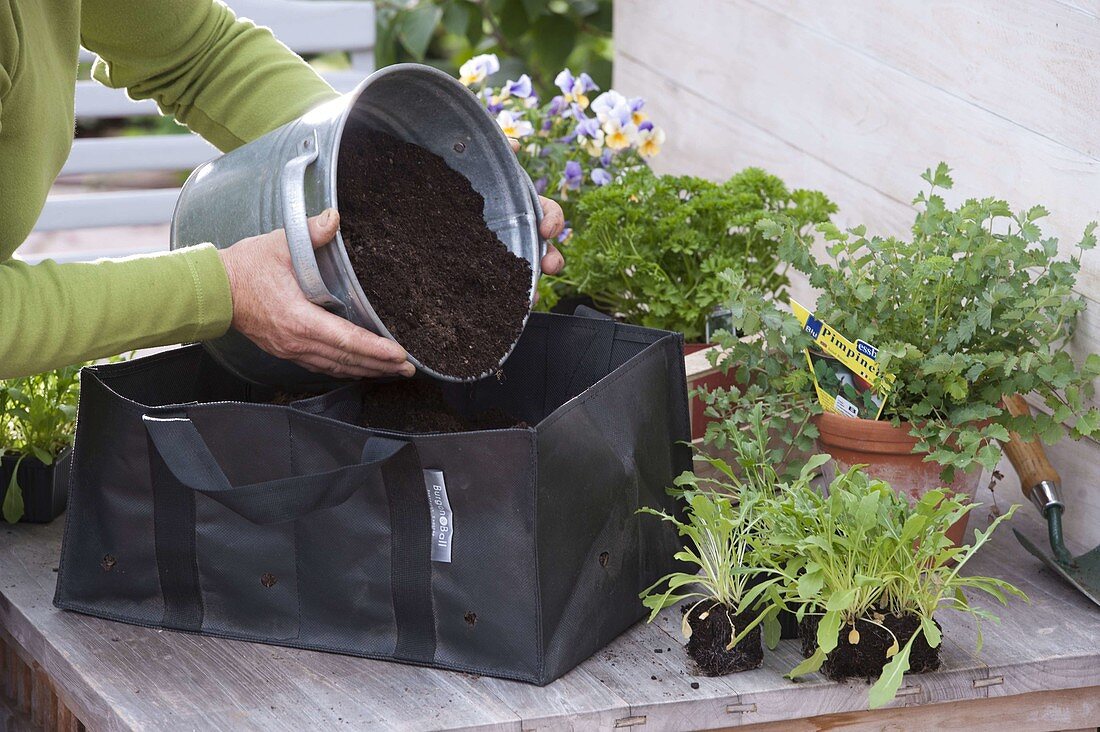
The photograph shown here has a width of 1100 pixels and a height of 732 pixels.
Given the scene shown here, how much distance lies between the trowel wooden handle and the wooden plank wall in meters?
0.08

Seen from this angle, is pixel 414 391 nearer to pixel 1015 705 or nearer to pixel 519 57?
pixel 1015 705

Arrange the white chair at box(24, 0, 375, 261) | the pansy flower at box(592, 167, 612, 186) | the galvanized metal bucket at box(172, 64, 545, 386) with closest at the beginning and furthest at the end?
the galvanized metal bucket at box(172, 64, 545, 386) < the pansy flower at box(592, 167, 612, 186) < the white chair at box(24, 0, 375, 261)

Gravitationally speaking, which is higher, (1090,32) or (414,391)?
(1090,32)

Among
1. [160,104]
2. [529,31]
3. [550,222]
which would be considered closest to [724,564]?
[550,222]

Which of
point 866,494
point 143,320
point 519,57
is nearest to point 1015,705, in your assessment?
point 866,494

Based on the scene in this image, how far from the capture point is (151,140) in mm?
3697

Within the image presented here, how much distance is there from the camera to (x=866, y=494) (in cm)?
125

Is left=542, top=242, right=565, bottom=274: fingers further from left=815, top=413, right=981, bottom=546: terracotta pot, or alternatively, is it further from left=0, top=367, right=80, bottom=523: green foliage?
left=0, top=367, right=80, bottom=523: green foliage

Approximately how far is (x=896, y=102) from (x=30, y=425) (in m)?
1.33

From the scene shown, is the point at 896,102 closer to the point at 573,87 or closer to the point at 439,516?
the point at 573,87

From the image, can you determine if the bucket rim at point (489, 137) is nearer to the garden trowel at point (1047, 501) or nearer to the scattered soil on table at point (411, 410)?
the scattered soil on table at point (411, 410)

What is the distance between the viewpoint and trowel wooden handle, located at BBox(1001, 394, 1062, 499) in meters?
1.52

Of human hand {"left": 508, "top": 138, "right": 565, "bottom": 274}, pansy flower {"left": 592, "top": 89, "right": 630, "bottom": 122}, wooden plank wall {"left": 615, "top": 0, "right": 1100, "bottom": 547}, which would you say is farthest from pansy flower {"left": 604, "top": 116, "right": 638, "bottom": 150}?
human hand {"left": 508, "top": 138, "right": 565, "bottom": 274}

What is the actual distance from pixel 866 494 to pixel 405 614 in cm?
49
